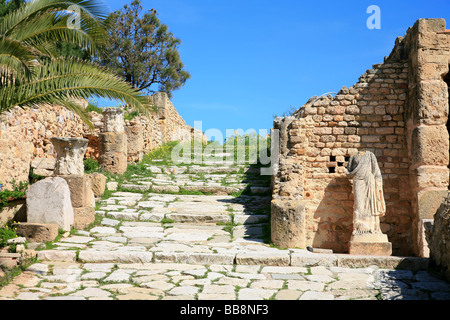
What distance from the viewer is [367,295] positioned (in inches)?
232

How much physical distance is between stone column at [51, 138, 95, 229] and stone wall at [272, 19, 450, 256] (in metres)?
3.58

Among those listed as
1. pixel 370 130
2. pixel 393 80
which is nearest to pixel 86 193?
pixel 370 130

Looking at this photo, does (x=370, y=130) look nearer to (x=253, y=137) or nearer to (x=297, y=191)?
(x=297, y=191)

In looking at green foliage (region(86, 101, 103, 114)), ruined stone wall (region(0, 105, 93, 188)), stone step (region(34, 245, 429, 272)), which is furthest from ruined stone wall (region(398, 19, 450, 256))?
green foliage (region(86, 101, 103, 114))

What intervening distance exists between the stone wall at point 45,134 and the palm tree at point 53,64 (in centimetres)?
83

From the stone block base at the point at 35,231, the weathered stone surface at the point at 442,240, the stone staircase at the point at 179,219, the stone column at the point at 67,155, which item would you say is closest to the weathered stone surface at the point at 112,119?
the stone staircase at the point at 179,219

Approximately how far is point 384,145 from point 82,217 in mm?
6058

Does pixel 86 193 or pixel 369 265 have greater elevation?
pixel 86 193

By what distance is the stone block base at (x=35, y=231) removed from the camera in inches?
309

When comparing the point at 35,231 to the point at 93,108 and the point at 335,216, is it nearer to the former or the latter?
the point at 335,216

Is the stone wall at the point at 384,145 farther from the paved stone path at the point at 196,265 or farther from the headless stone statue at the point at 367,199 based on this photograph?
the paved stone path at the point at 196,265

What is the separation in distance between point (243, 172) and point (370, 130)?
4.65 metres

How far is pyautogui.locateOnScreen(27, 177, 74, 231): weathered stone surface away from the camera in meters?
8.27
